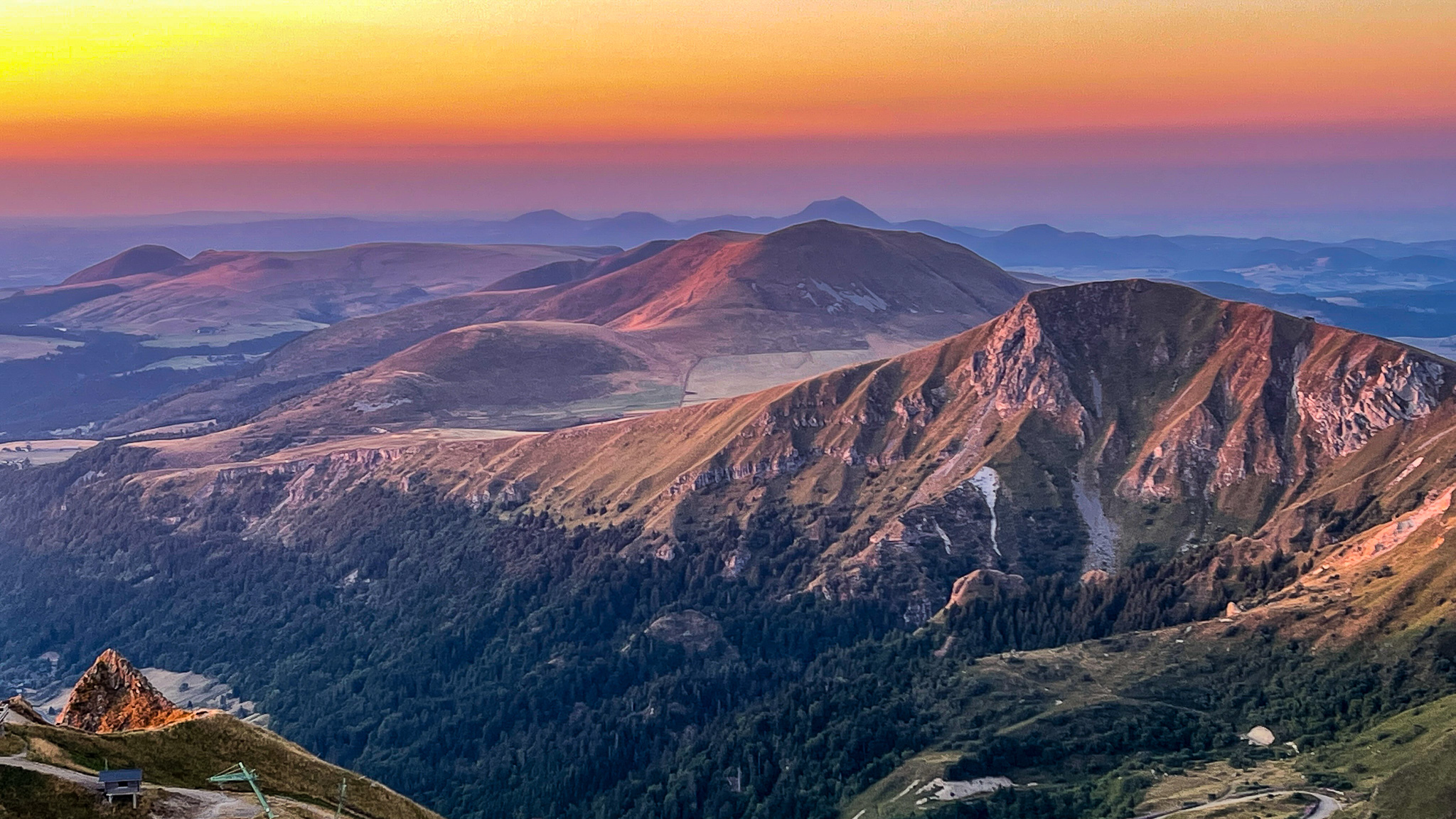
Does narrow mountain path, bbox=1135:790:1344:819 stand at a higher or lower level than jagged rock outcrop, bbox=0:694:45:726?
lower

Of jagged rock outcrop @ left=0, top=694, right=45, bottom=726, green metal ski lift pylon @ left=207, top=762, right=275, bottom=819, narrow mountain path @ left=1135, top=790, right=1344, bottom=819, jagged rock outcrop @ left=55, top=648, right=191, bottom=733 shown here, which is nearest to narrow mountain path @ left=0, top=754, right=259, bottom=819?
green metal ski lift pylon @ left=207, top=762, right=275, bottom=819

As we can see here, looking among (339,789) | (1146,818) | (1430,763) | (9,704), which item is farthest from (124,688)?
(1430,763)

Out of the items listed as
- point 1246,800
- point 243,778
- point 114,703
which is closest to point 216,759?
point 243,778

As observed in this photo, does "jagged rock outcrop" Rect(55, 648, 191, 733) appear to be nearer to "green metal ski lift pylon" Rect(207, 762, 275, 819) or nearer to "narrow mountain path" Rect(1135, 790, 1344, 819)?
"green metal ski lift pylon" Rect(207, 762, 275, 819)

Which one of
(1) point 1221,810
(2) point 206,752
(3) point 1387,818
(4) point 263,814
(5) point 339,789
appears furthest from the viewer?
(1) point 1221,810

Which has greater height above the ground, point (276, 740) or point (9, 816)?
point (9, 816)

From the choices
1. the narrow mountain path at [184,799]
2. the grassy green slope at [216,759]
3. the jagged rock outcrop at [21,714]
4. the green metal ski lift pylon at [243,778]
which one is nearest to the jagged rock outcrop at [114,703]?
the grassy green slope at [216,759]

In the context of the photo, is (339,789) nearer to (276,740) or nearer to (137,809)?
(276,740)

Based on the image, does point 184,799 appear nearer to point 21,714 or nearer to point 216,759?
point 216,759
